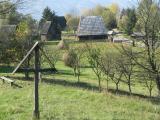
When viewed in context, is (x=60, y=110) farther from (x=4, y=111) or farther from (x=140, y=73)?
(x=140, y=73)

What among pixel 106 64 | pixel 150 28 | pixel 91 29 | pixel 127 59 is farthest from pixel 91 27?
pixel 150 28

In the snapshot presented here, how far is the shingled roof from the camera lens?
295 ft

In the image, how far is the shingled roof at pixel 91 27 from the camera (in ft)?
295

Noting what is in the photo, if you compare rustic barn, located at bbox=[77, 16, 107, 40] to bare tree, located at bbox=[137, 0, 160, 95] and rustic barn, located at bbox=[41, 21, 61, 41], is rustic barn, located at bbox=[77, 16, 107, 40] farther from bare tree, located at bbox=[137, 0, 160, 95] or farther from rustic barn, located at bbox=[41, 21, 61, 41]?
bare tree, located at bbox=[137, 0, 160, 95]

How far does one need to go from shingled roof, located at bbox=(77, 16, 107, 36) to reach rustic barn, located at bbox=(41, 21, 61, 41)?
259 inches

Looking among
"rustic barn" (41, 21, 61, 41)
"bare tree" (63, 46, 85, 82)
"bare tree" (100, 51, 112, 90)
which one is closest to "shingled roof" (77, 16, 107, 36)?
"rustic barn" (41, 21, 61, 41)

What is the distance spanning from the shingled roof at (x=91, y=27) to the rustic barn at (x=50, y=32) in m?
6.58

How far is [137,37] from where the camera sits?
50.8 feet

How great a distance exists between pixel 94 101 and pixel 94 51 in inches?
953

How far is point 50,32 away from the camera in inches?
3666

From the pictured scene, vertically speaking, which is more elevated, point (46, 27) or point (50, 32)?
point (46, 27)

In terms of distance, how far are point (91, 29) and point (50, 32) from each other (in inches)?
383

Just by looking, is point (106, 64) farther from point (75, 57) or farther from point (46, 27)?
point (46, 27)

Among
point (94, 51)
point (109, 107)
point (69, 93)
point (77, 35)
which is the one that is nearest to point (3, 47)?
point (94, 51)
